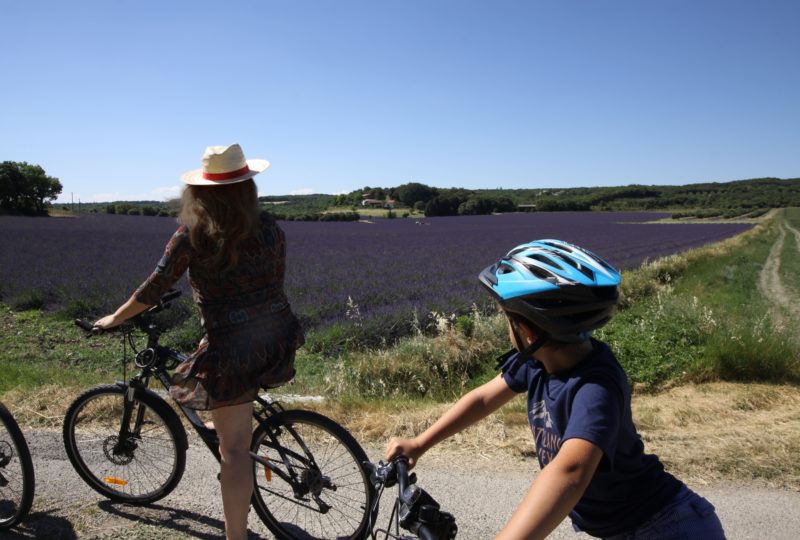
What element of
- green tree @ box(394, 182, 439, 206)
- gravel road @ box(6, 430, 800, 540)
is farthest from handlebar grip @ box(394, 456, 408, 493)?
green tree @ box(394, 182, 439, 206)

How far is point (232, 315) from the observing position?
257cm

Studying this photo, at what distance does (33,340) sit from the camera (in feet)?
31.9

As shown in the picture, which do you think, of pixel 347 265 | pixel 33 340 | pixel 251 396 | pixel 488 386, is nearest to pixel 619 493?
pixel 488 386

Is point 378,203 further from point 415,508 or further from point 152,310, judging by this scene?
point 415,508

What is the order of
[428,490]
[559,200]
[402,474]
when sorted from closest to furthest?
1. [402,474]
2. [428,490]
3. [559,200]

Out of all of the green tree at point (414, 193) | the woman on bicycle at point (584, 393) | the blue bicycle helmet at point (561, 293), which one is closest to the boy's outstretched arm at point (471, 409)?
the woman on bicycle at point (584, 393)

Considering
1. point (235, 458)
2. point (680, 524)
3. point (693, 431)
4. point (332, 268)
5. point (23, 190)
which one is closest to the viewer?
point (680, 524)

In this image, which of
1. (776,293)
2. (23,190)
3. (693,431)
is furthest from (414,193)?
(693,431)

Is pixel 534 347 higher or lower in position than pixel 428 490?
higher

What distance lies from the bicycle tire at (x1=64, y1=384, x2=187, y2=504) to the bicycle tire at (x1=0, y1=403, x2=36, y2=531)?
31 centimetres

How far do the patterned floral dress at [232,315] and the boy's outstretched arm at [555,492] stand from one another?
1.63 meters

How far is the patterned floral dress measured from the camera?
2527mm

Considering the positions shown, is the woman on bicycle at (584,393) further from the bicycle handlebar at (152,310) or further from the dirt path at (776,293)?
the dirt path at (776,293)

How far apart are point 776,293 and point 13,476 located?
19953mm
